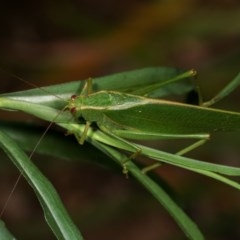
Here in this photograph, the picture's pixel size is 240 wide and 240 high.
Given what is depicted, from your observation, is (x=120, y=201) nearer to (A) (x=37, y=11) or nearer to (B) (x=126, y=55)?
(B) (x=126, y=55)

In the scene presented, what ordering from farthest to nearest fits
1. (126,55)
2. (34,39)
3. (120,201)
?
1. (34,39)
2. (126,55)
3. (120,201)

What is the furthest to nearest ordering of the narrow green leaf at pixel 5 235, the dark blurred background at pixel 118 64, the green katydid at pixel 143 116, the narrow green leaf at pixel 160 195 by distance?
the dark blurred background at pixel 118 64 → the green katydid at pixel 143 116 → the narrow green leaf at pixel 160 195 → the narrow green leaf at pixel 5 235

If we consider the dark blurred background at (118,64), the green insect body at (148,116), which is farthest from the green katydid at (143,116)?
the dark blurred background at (118,64)

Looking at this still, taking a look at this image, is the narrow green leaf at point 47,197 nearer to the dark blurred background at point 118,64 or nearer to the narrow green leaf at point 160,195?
the narrow green leaf at point 160,195

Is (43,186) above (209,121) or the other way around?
the other way around

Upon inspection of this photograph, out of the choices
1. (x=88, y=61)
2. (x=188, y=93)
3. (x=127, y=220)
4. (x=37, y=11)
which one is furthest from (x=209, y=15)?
(x=188, y=93)

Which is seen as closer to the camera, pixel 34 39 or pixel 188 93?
pixel 188 93
